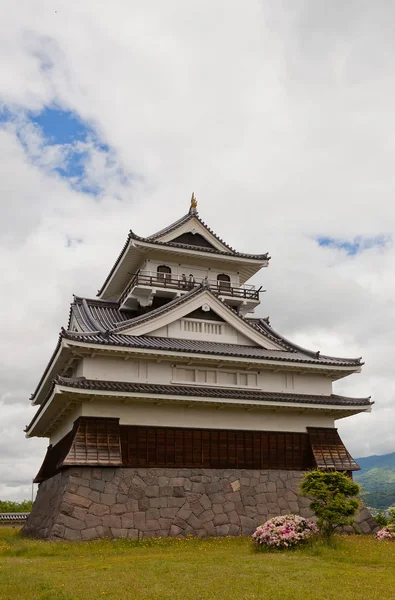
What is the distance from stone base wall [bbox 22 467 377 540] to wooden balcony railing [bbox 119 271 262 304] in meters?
→ 9.38

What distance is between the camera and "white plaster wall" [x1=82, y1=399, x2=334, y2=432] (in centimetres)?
2341

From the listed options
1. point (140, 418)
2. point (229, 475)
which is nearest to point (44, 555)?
point (140, 418)

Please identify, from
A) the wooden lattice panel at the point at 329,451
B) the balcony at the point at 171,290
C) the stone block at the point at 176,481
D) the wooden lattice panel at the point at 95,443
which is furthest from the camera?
the balcony at the point at 171,290

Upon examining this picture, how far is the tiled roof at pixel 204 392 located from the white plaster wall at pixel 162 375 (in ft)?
1.28

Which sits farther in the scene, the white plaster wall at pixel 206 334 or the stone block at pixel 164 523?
the white plaster wall at pixel 206 334

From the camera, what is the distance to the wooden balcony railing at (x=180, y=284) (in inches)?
1164

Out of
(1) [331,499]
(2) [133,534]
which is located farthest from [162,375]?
(1) [331,499]

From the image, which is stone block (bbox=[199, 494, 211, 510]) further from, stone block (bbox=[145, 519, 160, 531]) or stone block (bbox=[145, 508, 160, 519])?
stone block (bbox=[145, 519, 160, 531])

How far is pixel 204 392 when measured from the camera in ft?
79.6

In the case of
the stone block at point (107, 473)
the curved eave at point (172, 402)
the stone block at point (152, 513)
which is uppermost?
the curved eave at point (172, 402)

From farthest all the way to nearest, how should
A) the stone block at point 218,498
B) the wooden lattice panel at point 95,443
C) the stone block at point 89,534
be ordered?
the stone block at point 218,498
the wooden lattice panel at point 95,443
the stone block at point 89,534

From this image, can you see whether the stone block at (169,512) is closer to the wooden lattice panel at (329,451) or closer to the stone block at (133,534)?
the stone block at (133,534)

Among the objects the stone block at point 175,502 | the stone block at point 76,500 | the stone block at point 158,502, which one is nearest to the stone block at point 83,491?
the stone block at point 76,500

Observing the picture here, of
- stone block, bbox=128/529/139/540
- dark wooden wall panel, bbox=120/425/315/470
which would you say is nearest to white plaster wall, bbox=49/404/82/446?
dark wooden wall panel, bbox=120/425/315/470
